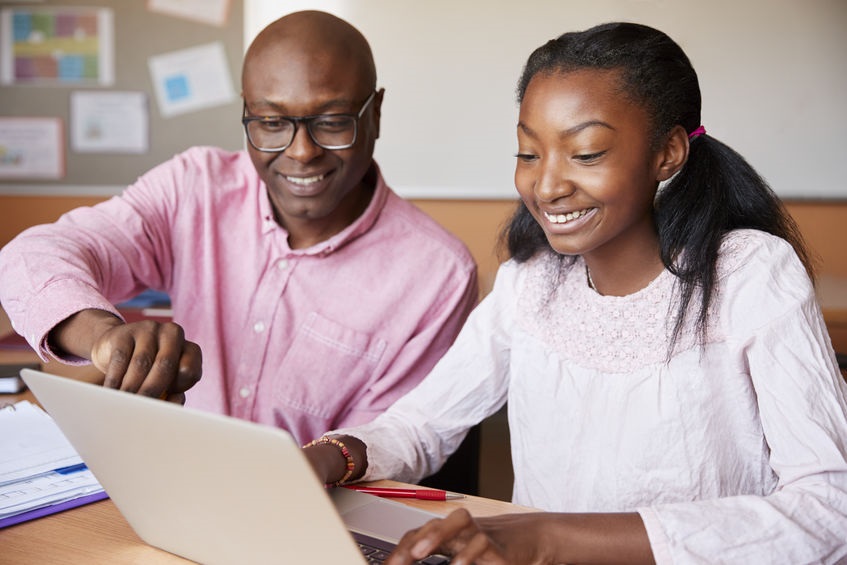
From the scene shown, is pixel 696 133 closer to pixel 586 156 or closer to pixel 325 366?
pixel 586 156

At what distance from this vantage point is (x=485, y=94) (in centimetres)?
299

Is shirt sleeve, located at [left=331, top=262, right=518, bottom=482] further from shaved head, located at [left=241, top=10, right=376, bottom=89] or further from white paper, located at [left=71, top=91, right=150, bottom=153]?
white paper, located at [left=71, top=91, right=150, bottom=153]

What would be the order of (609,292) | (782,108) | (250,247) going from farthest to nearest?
1. (782,108)
2. (250,247)
3. (609,292)

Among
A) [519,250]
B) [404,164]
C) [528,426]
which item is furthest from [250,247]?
[404,164]

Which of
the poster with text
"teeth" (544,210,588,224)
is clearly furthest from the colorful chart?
"teeth" (544,210,588,224)

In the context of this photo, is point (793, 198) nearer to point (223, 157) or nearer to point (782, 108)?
point (782, 108)

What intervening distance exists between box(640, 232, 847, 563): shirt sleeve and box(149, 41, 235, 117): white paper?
7.45 feet

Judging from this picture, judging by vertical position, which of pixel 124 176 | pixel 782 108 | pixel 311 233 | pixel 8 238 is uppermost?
pixel 782 108

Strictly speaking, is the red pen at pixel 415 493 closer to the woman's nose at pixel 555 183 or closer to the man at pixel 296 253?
the woman's nose at pixel 555 183

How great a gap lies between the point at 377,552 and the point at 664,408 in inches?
17.7

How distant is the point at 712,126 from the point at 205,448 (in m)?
2.47

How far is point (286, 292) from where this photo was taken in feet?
5.43

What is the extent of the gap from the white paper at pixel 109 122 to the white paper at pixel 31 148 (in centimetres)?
7

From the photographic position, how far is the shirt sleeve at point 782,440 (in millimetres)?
915
